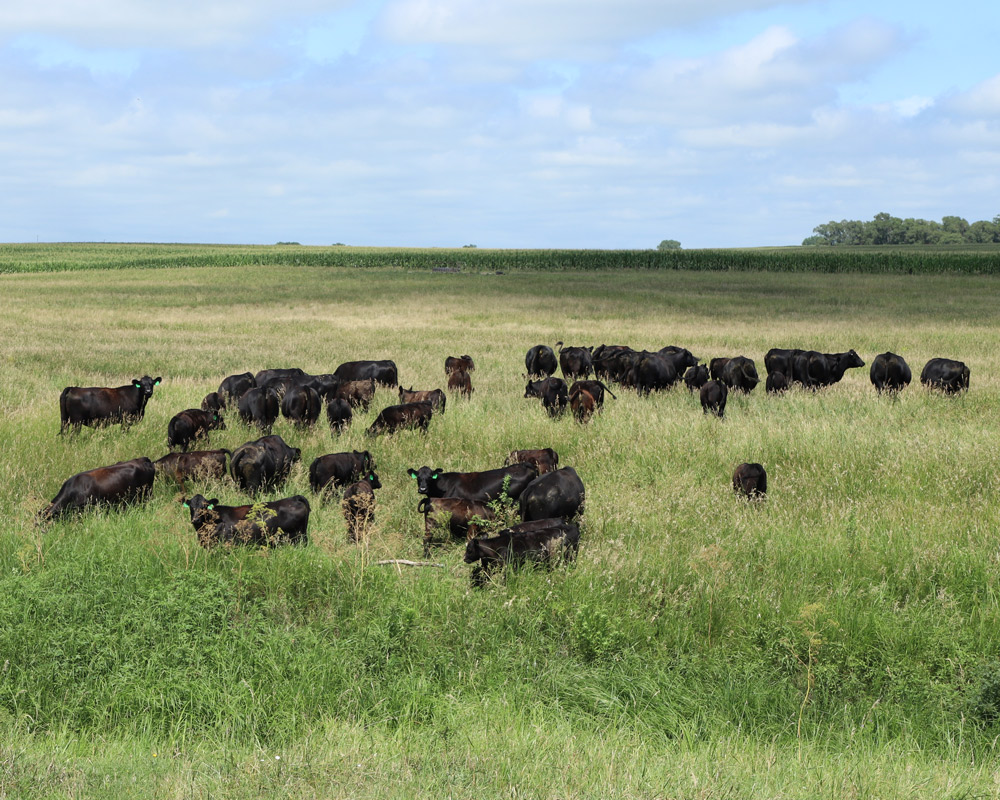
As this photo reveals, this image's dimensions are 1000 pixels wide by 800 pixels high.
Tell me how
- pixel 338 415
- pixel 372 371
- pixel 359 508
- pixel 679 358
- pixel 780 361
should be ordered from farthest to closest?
pixel 780 361 < pixel 679 358 < pixel 372 371 < pixel 338 415 < pixel 359 508

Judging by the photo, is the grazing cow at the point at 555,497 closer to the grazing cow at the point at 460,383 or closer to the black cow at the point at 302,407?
the black cow at the point at 302,407

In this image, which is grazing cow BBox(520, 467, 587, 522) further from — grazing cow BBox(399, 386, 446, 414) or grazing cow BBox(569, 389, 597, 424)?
grazing cow BBox(399, 386, 446, 414)

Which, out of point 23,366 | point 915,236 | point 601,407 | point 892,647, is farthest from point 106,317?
point 915,236

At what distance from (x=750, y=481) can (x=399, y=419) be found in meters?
4.93

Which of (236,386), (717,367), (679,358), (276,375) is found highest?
(679,358)

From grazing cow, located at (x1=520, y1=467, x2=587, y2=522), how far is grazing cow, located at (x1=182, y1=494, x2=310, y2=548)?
2109 mm

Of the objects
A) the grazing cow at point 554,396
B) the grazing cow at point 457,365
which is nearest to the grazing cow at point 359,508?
the grazing cow at point 554,396

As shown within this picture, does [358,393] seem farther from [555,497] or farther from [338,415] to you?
[555,497]

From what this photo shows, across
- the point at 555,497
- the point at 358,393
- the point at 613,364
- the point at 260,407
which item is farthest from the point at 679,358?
the point at 555,497

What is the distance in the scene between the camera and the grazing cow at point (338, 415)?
11734 millimetres

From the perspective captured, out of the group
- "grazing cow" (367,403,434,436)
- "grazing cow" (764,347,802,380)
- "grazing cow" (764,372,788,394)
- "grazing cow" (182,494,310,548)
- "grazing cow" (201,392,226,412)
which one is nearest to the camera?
"grazing cow" (182,494,310,548)

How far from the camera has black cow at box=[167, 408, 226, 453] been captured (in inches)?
420

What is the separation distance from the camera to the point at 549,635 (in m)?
5.72

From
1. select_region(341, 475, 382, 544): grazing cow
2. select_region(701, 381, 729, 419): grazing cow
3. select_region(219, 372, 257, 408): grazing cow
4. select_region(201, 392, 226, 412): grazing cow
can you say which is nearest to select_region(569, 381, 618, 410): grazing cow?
select_region(701, 381, 729, 419): grazing cow
